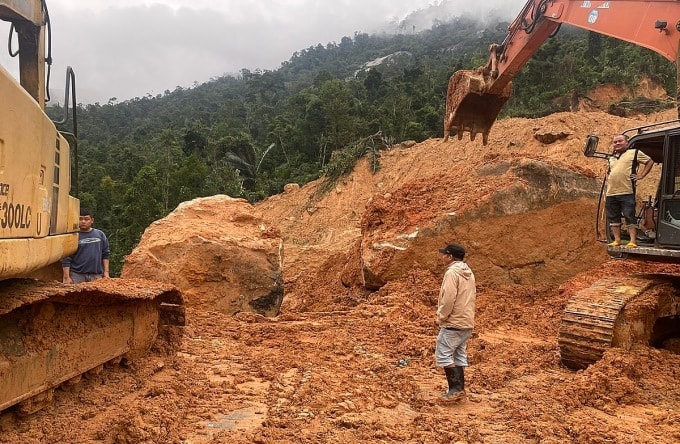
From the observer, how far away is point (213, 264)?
8.52 m

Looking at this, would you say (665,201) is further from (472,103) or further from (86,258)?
(86,258)

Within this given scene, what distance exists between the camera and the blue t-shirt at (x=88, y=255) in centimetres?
630

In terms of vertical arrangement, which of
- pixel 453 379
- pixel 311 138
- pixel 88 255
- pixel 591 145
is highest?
pixel 311 138

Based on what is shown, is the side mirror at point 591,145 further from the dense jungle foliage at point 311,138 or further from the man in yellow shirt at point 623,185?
the dense jungle foliage at point 311,138

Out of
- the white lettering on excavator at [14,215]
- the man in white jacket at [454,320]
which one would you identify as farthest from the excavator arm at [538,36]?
the white lettering on excavator at [14,215]

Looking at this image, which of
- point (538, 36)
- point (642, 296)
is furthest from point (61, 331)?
point (538, 36)

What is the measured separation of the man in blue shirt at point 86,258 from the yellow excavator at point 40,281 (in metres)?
1.17

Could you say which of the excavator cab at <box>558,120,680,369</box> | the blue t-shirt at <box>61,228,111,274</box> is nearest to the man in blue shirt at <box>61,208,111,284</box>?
the blue t-shirt at <box>61,228,111,274</box>

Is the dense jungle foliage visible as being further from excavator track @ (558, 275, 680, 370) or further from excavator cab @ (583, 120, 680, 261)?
excavator track @ (558, 275, 680, 370)

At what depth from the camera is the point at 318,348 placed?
628cm

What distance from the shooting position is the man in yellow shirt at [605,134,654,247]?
6.33 m

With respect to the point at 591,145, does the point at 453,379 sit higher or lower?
lower

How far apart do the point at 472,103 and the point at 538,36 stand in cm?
152

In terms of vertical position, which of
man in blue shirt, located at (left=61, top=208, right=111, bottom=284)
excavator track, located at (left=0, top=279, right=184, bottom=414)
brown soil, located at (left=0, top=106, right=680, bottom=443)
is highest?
man in blue shirt, located at (left=61, top=208, right=111, bottom=284)
